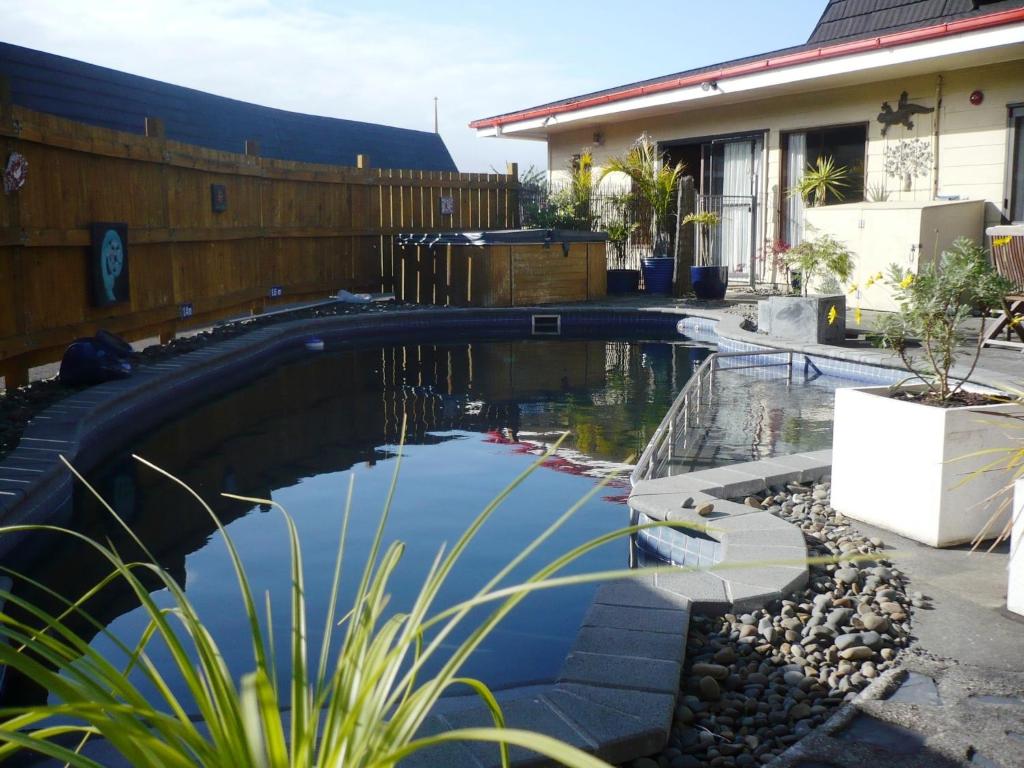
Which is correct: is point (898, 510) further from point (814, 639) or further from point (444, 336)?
point (444, 336)

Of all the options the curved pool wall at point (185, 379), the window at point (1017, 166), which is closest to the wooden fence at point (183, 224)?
the curved pool wall at point (185, 379)

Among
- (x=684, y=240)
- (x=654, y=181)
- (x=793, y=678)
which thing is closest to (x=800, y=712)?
(x=793, y=678)

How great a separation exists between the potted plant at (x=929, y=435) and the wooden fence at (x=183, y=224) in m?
5.47

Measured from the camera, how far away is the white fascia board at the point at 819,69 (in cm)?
991

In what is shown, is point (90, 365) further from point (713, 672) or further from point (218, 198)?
point (713, 672)

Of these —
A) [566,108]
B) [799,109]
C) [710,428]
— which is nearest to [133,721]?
[710,428]

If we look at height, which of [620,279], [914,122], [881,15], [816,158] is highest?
[881,15]

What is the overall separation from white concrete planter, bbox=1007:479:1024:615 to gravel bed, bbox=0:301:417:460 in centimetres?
456

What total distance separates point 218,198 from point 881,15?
9893mm

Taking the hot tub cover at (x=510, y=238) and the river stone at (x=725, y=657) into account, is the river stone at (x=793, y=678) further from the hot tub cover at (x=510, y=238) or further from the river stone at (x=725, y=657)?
the hot tub cover at (x=510, y=238)

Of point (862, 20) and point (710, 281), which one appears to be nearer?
point (710, 281)

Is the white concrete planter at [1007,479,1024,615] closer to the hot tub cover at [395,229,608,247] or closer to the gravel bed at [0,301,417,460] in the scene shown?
the gravel bed at [0,301,417,460]

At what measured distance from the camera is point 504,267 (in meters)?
13.9

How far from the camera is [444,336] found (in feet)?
41.5
